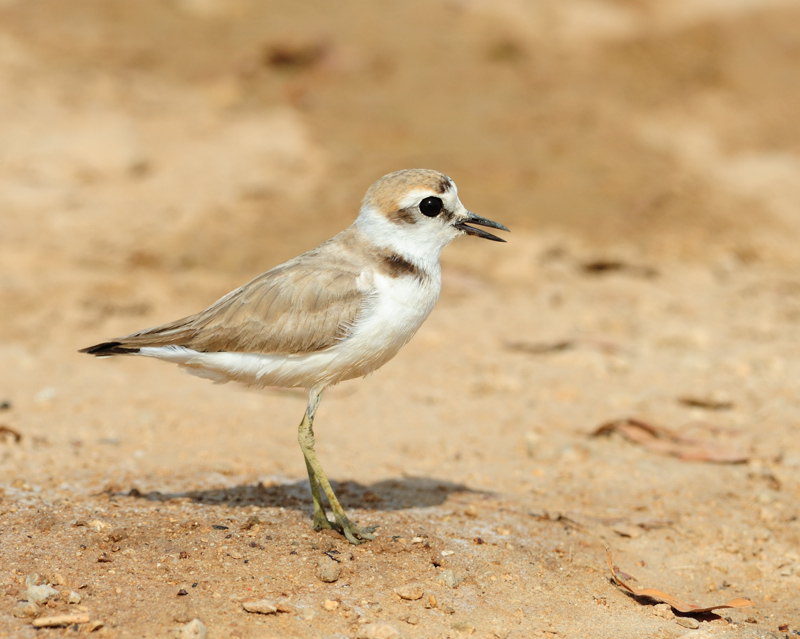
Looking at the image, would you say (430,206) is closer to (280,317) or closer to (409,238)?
(409,238)

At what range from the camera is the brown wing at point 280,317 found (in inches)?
202

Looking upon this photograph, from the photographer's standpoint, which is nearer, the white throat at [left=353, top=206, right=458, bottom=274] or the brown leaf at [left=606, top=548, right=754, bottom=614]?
the brown leaf at [left=606, top=548, right=754, bottom=614]

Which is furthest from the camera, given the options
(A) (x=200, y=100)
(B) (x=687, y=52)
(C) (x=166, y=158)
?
(B) (x=687, y=52)

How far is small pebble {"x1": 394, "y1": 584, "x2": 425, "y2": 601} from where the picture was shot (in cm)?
447

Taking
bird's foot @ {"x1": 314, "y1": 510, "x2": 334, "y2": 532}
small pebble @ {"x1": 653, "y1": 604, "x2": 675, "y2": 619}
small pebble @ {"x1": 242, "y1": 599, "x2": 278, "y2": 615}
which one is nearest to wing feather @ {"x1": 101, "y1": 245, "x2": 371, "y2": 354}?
bird's foot @ {"x1": 314, "y1": 510, "x2": 334, "y2": 532}

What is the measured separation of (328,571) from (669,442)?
3428 mm

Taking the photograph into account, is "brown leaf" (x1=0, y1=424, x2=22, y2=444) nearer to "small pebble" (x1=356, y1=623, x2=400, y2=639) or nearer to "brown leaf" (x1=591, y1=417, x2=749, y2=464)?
"small pebble" (x1=356, y1=623, x2=400, y2=639)

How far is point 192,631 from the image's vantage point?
394 cm

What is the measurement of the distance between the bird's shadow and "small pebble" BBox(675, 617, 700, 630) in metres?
1.59

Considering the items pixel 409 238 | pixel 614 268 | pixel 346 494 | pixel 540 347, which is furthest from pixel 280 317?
pixel 614 268

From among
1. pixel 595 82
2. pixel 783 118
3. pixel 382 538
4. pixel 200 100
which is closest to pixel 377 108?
pixel 200 100

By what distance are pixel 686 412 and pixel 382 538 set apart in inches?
139

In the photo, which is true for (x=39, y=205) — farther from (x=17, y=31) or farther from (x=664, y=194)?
(x=664, y=194)

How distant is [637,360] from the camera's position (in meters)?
8.84
